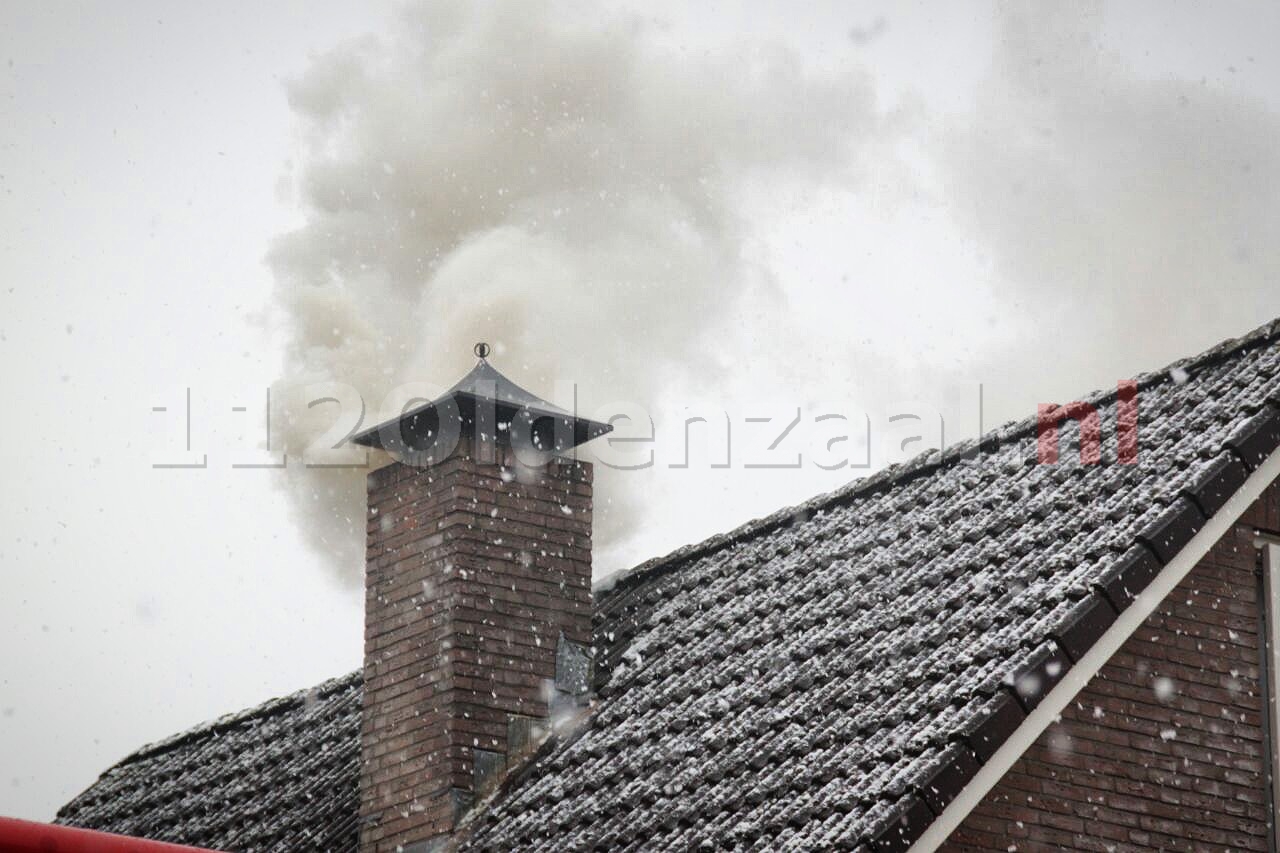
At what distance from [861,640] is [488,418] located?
3286 mm

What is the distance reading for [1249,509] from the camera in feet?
31.7

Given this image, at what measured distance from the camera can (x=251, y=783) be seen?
45.6ft

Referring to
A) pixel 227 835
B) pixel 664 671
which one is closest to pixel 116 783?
pixel 227 835

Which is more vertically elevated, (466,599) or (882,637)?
(466,599)

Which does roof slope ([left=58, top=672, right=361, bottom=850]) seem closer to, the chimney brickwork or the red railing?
the chimney brickwork

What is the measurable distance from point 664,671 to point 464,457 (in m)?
1.99

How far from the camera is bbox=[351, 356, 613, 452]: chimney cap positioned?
39.9ft

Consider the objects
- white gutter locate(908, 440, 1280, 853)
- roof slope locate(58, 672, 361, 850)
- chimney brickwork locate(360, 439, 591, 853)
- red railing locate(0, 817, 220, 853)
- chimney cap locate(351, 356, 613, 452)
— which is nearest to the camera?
red railing locate(0, 817, 220, 853)

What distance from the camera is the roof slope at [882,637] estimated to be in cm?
861

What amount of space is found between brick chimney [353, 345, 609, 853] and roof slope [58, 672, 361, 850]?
0.82m

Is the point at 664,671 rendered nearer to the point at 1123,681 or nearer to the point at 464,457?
the point at 464,457

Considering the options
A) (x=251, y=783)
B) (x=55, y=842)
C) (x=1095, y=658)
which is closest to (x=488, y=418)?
(x=251, y=783)

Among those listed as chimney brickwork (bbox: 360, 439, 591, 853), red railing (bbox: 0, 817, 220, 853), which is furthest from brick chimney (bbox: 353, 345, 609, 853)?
red railing (bbox: 0, 817, 220, 853)

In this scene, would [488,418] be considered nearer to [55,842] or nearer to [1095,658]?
[1095,658]
